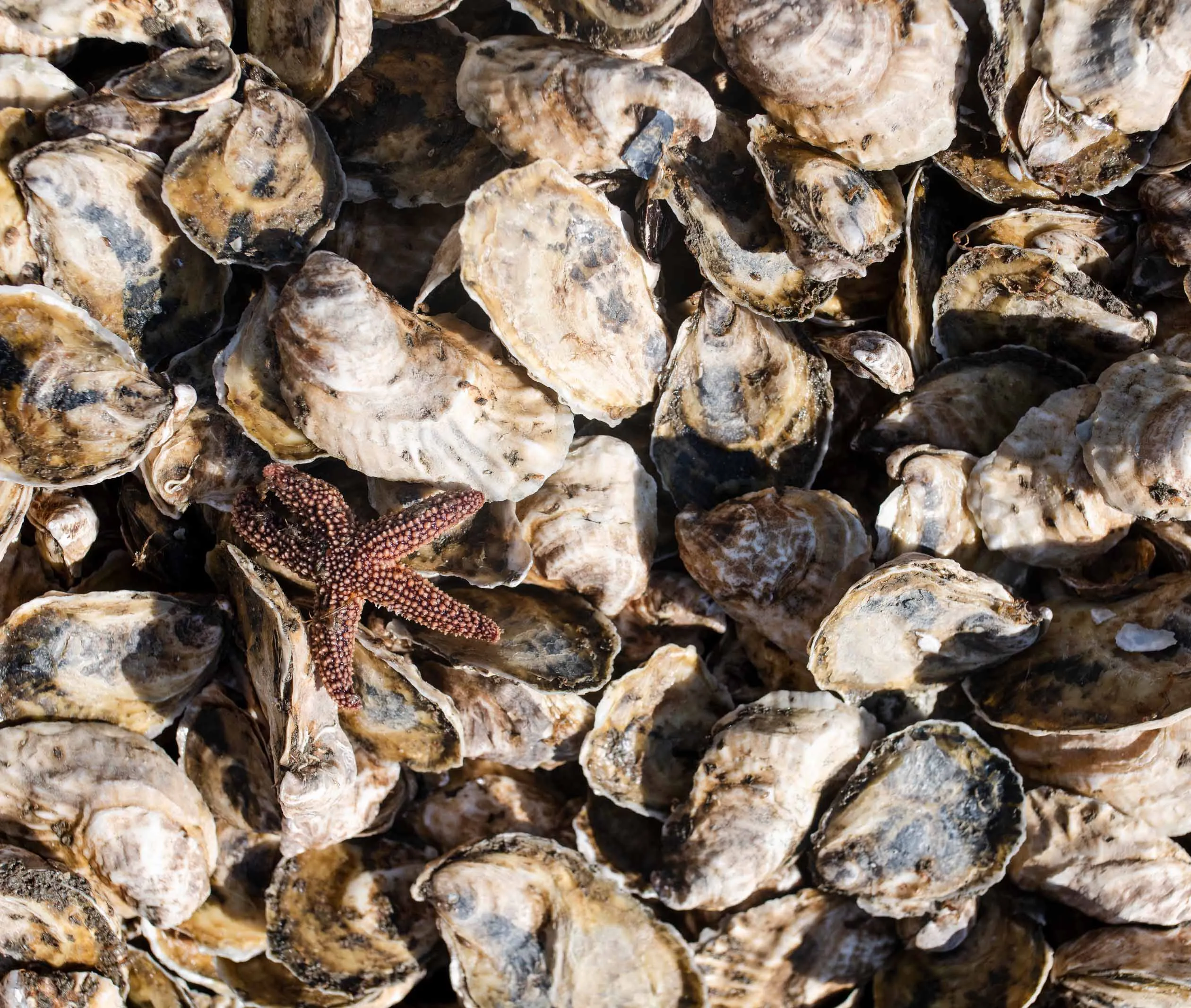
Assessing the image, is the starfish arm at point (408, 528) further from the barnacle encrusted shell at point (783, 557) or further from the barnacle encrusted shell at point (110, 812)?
the barnacle encrusted shell at point (110, 812)

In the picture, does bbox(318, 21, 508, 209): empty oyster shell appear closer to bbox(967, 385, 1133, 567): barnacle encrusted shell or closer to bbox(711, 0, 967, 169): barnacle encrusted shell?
bbox(711, 0, 967, 169): barnacle encrusted shell

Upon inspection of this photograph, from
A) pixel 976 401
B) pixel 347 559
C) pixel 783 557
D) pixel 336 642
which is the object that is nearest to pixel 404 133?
pixel 347 559

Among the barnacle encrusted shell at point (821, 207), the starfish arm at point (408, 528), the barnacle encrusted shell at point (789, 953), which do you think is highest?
the barnacle encrusted shell at point (821, 207)

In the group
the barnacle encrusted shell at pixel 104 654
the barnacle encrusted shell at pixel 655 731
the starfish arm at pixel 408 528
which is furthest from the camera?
the barnacle encrusted shell at pixel 655 731

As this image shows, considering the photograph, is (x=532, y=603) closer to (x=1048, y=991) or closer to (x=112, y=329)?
(x=112, y=329)

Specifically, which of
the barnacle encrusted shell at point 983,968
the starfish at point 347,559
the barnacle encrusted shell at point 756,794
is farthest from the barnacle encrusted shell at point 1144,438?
the starfish at point 347,559

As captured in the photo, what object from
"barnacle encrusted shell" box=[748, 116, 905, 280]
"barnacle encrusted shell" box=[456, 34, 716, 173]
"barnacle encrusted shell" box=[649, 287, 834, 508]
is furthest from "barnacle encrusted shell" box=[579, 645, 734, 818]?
"barnacle encrusted shell" box=[456, 34, 716, 173]
